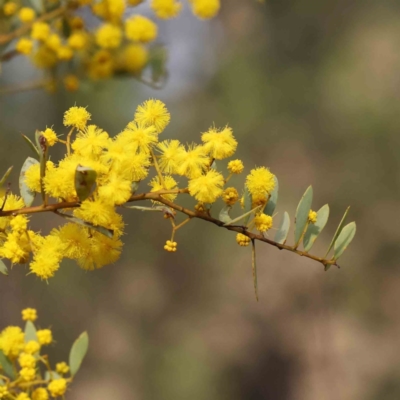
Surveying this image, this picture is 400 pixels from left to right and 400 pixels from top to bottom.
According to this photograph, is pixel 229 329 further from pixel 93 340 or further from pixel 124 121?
pixel 124 121

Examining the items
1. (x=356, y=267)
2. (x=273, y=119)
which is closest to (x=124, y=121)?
(x=273, y=119)

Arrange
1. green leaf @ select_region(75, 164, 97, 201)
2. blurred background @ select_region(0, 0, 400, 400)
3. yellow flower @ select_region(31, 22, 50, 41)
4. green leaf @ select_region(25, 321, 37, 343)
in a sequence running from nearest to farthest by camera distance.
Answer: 1. green leaf @ select_region(75, 164, 97, 201)
2. green leaf @ select_region(25, 321, 37, 343)
3. yellow flower @ select_region(31, 22, 50, 41)
4. blurred background @ select_region(0, 0, 400, 400)

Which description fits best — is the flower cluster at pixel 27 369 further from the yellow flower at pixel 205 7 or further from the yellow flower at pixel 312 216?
the yellow flower at pixel 205 7

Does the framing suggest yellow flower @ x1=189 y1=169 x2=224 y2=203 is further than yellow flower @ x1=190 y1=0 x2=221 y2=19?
No

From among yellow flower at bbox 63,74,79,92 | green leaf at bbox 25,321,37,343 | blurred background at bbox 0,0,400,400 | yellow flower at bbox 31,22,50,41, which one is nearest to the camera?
green leaf at bbox 25,321,37,343

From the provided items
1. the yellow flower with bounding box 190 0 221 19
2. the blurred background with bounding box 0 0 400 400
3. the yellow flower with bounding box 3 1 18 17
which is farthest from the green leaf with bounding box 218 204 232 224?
the blurred background with bounding box 0 0 400 400

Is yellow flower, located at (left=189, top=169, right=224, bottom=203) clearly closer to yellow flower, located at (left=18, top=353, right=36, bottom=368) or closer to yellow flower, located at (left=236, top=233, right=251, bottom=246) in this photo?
yellow flower, located at (left=236, top=233, right=251, bottom=246)

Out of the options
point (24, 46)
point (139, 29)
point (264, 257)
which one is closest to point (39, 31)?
point (24, 46)
